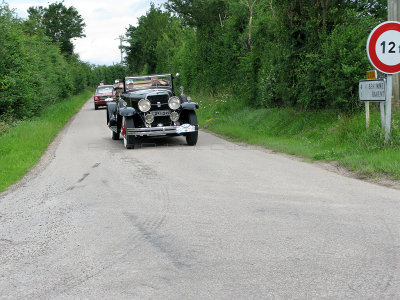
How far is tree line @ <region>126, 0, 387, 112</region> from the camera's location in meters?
12.0

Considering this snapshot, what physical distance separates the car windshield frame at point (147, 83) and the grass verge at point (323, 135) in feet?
8.82

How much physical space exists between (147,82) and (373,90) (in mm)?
8041

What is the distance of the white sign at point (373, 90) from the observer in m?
9.00

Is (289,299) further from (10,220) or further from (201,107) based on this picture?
(201,107)

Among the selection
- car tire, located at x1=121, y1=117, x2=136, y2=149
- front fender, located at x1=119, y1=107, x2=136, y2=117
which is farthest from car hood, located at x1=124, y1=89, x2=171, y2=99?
car tire, located at x1=121, y1=117, x2=136, y2=149

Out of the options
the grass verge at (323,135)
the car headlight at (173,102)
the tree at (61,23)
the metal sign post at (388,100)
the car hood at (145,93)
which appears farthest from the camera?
the tree at (61,23)

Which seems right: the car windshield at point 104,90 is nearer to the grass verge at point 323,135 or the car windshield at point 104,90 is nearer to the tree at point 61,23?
the grass verge at point 323,135

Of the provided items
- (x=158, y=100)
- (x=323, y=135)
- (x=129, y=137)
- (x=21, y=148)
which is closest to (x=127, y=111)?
(x=129, y=137)

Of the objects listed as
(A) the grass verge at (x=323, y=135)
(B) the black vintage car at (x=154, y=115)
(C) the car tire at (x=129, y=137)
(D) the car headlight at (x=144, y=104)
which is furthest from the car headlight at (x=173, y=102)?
(A) the grass verge at (x=323, y=135)

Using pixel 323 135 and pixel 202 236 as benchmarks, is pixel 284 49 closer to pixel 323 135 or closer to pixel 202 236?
pixel 323 135

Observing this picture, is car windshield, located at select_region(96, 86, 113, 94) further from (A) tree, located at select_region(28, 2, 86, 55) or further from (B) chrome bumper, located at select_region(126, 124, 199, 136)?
(A) tree, located at select_region(28, 2, 86, 55)

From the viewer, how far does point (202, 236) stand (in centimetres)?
491

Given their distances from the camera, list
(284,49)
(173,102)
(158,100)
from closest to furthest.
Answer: (173,102) → (158,100) → (284,49)

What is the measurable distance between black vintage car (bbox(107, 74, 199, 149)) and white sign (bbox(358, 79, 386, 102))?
5.14 m
